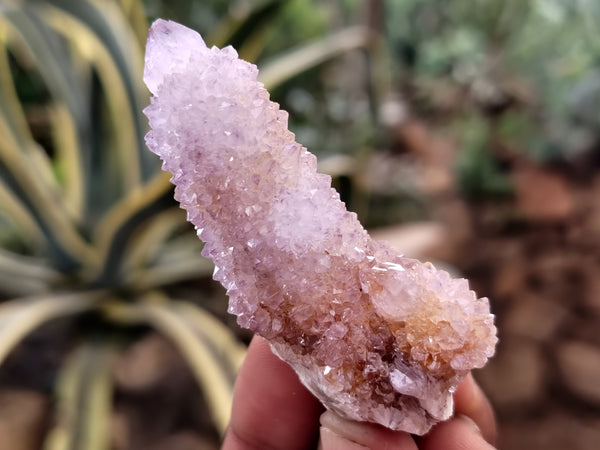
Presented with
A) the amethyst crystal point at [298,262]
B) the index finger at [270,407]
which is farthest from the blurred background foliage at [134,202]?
the amethyst crystal point at [298,262]

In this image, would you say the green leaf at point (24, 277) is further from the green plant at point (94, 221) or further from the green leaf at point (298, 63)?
the green leaf at point (298, 63)

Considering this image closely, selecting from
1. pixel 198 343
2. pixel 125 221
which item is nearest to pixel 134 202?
pixel 125 221

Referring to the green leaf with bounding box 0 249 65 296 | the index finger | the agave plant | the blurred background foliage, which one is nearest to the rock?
the blurred background foliage

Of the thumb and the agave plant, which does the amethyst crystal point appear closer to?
the thumb

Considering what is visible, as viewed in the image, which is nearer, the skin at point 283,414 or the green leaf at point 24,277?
the skin at point 283,414

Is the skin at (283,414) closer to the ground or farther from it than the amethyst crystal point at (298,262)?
closer to the ground

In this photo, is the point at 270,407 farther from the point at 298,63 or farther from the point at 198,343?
the point at 298,63
